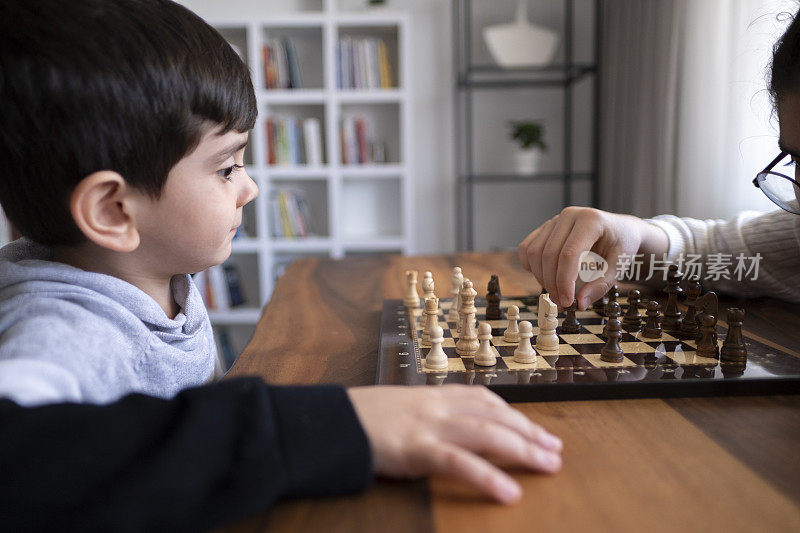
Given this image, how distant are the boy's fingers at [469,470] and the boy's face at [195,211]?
513mm

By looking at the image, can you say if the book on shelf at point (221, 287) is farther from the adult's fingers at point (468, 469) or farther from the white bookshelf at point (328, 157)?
the adult's fingers at point (468, 469)

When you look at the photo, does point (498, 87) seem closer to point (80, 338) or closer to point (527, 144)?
point (527, 144)

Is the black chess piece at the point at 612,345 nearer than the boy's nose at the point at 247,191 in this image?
Yes

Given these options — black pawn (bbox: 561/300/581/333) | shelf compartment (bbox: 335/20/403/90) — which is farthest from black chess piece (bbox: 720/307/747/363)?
shelf compartment (bbox: 335/20/403/90)

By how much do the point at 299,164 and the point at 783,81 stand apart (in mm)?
3006

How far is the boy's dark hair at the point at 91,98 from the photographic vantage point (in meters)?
0.67

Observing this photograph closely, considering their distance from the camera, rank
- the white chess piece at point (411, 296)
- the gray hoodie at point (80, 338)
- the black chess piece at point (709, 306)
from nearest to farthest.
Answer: the gray hoodie at point (80, 338) → the black chess piece at point (709, 306) → the white chess piece at point (411, 296)

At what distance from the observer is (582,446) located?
57cm

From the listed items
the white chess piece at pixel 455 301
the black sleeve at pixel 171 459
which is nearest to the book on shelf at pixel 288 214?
the white chess piece at pixel 455 301

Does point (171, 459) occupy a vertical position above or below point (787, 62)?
below

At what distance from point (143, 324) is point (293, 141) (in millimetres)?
2911

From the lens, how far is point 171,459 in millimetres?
467

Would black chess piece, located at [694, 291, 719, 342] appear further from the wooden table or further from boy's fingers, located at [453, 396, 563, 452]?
boy's fingers, located at [453, 396, 563, 452]

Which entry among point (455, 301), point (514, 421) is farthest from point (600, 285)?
point (514, 421)
